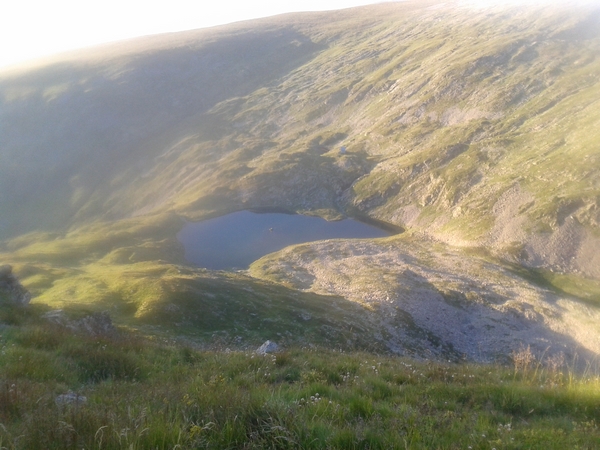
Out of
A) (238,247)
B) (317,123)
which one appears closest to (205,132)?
(317,123)

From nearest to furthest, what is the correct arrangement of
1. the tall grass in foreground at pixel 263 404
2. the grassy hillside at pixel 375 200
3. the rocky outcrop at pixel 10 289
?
the tall grass in foreground at pixel 263 404, the rocky outcrop at pixel 10 289, the grassy hillside at pixel 375 200

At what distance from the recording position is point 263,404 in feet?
24.9

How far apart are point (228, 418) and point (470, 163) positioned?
116 m

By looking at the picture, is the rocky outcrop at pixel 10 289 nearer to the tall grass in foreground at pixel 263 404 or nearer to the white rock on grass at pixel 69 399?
the tall grass in foreground at pixel 263 404

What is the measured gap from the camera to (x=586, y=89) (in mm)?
120250

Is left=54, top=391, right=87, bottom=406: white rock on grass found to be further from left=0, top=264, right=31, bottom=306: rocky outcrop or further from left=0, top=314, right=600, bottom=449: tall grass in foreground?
left=0, top=264, right=31, bottom=306: rocky outcrop

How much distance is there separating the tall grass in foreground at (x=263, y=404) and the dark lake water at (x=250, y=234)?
8590 centimetres

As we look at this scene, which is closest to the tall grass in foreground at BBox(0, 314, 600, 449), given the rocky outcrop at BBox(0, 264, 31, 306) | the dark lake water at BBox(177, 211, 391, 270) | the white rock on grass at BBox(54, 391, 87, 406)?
the white rock on grass at BBox(54, 391, 87, 406)

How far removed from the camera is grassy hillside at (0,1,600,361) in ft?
187

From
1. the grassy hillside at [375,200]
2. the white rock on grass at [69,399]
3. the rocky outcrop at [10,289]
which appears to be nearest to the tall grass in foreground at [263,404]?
the white rock on grass at [69,399]

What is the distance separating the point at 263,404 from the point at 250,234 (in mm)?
110119

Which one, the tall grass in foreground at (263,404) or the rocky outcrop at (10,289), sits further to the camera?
the rocky outcrop at (10,289)

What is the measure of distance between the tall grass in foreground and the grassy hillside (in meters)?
27.6

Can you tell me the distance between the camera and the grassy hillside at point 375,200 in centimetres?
5712
